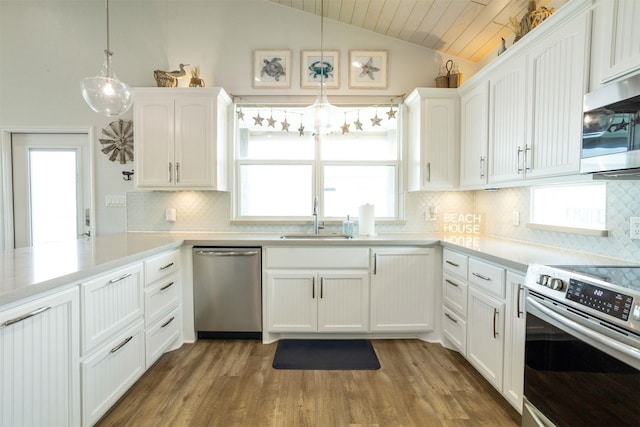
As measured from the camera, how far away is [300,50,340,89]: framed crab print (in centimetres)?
313

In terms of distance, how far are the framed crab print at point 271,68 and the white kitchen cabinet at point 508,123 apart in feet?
6.30

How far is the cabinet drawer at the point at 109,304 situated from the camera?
1473mm

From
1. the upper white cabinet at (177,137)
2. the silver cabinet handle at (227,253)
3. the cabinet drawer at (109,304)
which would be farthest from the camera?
the upper white cabinet at (177,137)

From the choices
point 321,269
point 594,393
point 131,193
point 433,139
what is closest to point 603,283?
point 594,393

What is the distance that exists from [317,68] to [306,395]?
2952 millimetres

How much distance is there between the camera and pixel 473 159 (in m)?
2.61

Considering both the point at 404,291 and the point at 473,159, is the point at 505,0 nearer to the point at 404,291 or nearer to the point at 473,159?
the point at 473,159

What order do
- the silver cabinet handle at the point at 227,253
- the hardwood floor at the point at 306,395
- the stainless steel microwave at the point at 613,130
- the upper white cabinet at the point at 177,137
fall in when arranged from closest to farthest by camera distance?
the stainless steel microwave at the point at 613,130
the hardwood floor at the point at 306,395
the silver cabinet handle at the point at 227,253
the upper white cabinet at the point at 177,137

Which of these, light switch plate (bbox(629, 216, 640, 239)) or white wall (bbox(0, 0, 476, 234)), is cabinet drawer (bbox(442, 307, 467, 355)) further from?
white wall (bbox(0, 0, 476, 234))

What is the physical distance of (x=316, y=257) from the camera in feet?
8.48

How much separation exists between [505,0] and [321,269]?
255 cm

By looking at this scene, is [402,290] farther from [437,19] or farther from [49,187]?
[49,187]

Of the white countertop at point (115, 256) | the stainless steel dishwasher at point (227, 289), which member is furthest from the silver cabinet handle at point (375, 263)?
the stainless steel dishwasher at point (227, 289)

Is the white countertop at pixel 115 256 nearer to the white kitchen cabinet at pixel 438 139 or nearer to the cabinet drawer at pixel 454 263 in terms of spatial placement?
the cabinet drawer at pixel 454 263
